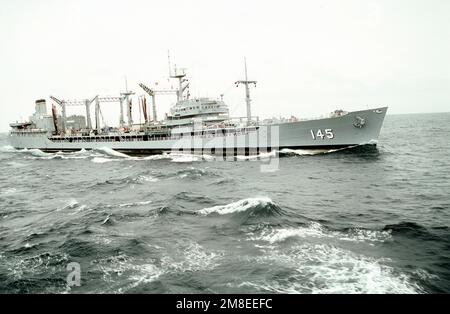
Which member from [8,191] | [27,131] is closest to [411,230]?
[8,191]

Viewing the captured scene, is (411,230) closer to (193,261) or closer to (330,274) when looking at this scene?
(330,274)

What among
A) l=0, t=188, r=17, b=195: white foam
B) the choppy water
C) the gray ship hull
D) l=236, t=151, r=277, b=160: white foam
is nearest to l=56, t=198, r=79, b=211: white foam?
the choppy water

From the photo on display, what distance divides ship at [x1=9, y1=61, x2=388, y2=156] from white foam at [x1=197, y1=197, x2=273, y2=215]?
26.3 metres

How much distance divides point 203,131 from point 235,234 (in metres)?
38.4

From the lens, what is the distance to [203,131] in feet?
179

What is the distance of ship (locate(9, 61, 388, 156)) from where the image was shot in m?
45.7

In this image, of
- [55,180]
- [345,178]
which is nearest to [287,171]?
[345,178]

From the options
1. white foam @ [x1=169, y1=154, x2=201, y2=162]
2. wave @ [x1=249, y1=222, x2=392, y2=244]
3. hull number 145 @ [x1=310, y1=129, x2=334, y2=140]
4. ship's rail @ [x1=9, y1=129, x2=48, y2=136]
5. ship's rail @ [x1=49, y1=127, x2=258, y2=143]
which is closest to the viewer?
wave @ [x1=249, y1=222, x2=392, y2=244]

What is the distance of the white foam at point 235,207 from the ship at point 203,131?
26.3 metres

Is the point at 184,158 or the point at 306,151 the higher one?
the point at 306,151

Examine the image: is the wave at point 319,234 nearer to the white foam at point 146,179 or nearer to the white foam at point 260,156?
the white foam at point 146,179

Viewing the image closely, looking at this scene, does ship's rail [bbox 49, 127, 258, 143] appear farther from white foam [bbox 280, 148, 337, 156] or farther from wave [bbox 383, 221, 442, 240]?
wave [bbox 383, 221, 442, 240]
